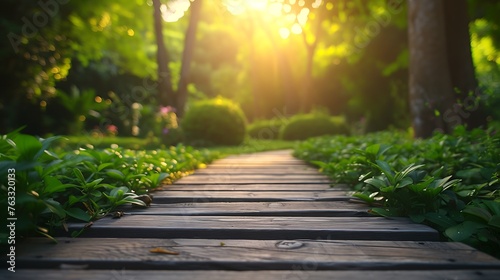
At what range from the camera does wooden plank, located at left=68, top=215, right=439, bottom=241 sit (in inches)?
84.0

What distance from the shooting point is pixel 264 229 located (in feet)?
7.19

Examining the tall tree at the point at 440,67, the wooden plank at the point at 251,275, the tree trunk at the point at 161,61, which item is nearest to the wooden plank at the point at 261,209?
the wooden plank at the point at 251,275

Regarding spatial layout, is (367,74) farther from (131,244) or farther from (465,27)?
(131,244)

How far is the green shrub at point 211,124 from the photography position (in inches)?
503

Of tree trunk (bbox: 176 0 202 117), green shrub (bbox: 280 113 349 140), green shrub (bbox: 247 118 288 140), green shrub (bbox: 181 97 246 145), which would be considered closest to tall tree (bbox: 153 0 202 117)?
tree trunk (bbox: 176 0 202 117)

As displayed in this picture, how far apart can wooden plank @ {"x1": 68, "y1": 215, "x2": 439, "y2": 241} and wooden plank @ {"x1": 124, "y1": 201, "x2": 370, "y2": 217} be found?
243 mm

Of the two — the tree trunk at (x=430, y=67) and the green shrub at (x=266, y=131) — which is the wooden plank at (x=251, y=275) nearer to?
the tree trunk at (x=430, y=67)

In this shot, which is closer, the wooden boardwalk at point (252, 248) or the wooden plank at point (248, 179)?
the wooden boardwalk at point (252, 248)

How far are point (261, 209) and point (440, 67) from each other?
4.85 m

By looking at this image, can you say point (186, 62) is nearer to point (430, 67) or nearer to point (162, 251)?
point (430, 67)

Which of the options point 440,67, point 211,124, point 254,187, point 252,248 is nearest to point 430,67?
point 440,67

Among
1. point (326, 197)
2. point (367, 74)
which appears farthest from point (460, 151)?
point (367, 74)

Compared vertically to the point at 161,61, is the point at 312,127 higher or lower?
lower

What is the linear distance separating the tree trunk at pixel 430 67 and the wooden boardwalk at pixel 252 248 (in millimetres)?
4222
